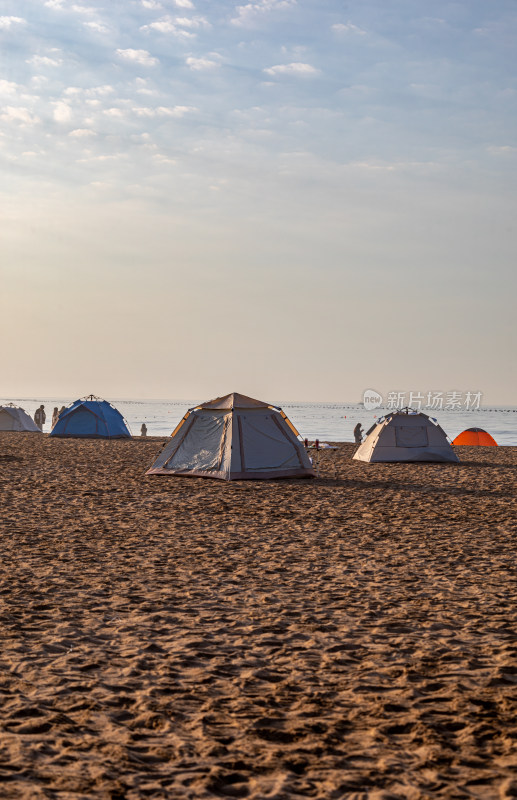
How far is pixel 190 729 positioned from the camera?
4.54m

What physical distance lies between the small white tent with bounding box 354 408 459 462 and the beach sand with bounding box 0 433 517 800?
1398 cm

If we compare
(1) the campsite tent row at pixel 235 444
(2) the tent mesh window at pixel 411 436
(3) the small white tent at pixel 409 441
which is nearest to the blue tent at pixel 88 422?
Answer: (3) the small white tent at pixel 409 441

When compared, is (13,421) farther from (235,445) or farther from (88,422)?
(235,445)

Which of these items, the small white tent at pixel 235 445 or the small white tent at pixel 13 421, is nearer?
the small white tent at pixel 235 445

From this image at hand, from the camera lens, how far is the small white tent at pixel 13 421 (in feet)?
158

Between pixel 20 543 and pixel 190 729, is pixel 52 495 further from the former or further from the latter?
pixel 190 729

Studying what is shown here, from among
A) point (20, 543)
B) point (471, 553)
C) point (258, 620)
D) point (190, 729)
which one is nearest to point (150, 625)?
point (258, 620)

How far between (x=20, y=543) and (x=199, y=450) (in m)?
10.4

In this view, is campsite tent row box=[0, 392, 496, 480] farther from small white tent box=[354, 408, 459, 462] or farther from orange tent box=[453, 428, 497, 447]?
orange tent box=[453, 428, 497, 447]

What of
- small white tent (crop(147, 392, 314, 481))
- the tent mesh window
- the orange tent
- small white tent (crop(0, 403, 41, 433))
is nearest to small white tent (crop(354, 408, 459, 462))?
the tent mesh window

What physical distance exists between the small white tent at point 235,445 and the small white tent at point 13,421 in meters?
30.0

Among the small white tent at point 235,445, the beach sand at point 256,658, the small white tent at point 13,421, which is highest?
the small white tent at point 13,421

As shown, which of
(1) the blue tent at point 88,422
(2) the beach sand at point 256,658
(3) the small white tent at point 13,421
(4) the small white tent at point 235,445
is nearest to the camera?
(2) the beach sand at point 256,658

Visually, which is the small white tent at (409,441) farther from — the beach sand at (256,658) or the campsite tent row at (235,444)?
the beach sand at (256,658)
